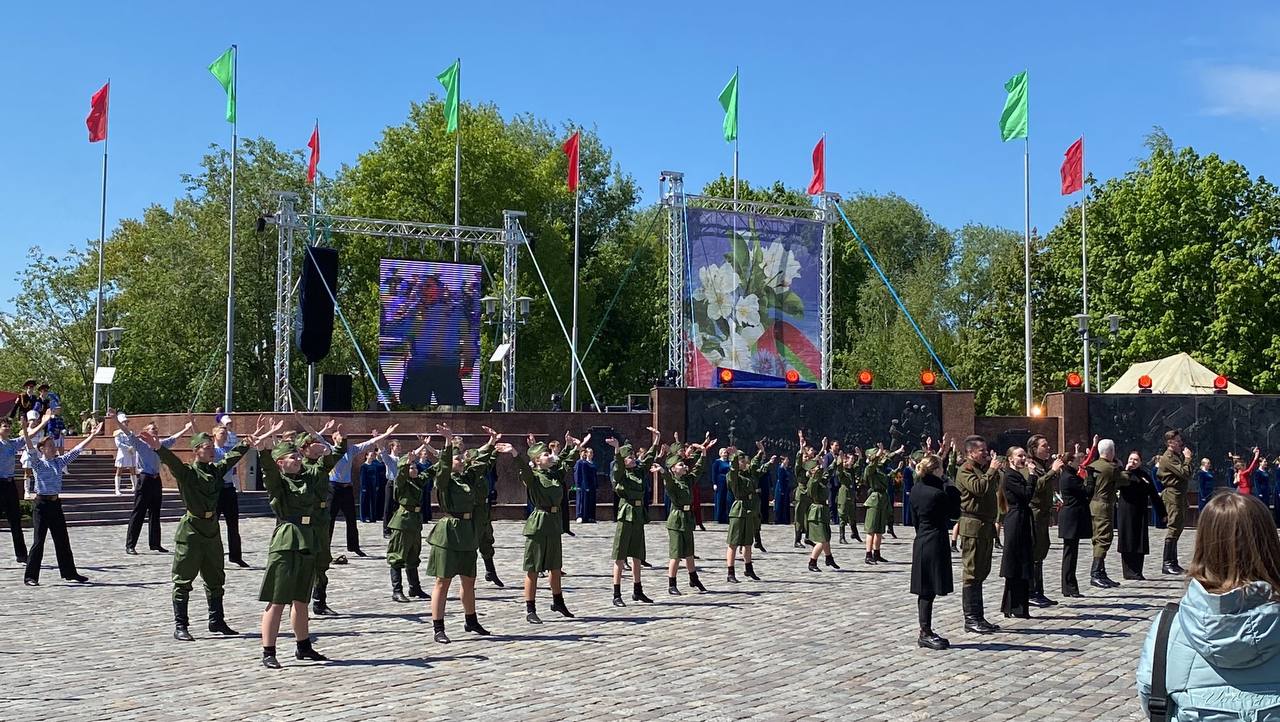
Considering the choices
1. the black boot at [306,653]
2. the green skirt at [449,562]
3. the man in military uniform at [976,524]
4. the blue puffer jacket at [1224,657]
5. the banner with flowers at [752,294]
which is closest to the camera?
the blue puffer jacket at [1224,657]

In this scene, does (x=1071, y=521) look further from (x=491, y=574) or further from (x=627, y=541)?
(x=491, y=574)

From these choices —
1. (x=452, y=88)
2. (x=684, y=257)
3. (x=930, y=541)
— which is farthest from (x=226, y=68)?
(x=930, y=541)

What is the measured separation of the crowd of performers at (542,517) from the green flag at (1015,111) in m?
20.1

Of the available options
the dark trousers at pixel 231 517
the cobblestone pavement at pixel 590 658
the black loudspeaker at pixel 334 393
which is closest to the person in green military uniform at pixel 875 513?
the cobblestone pavement at pixel 590 658

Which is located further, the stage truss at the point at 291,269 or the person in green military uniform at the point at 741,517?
the stage truss at the point at 291,269

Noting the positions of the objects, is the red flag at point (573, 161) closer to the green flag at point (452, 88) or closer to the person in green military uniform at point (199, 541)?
the green flag at point (452, 88)

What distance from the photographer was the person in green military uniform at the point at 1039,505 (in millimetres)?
14047

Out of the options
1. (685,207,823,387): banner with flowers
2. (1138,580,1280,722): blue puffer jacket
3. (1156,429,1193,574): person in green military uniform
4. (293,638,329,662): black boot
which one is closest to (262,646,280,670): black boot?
(293,638,329,662): black boot

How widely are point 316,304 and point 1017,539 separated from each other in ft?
78.2

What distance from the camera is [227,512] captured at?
1681 cm

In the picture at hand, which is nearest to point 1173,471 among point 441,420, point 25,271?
point 441,420

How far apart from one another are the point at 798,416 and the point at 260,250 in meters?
30.2

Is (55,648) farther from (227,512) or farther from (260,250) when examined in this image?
(260,250)

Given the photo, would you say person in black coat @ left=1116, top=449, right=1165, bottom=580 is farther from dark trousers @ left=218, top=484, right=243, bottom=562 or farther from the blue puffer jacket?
the blue puffer jacket
